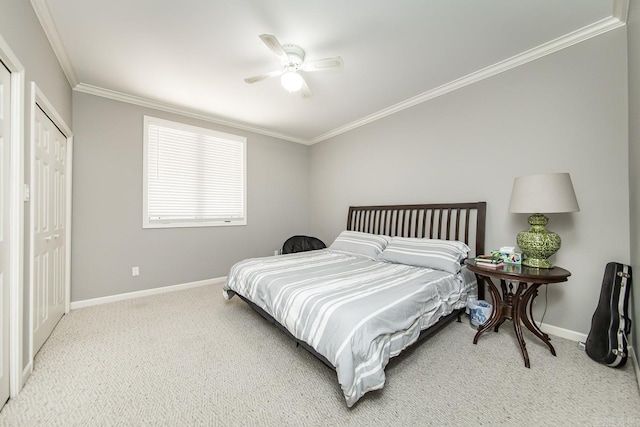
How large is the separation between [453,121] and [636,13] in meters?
1.42

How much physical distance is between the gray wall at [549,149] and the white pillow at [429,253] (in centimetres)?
45

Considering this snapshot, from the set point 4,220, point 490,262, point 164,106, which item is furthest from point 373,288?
point 164,106

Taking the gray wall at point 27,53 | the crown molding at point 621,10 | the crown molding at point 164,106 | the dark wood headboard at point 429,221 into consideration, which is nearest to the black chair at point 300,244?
the dark wood headboard at point 429,221

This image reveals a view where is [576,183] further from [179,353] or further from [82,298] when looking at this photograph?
[82,298]

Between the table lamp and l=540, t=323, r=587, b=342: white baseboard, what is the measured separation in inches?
27.0

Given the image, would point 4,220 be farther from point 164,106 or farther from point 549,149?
point 549,149

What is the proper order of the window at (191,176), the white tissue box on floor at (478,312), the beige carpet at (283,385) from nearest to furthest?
the beige carpet at (283,385), the white tissue box on floor at (478,312), the window at (191,176)

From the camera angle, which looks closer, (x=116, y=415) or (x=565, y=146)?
(x=116, y=415)

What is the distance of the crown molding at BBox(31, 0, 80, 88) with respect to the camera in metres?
1.81

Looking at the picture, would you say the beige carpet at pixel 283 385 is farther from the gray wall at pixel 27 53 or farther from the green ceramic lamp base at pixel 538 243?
the green ceramic lamp base at pixel 538 243

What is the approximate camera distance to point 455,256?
97.4 inches

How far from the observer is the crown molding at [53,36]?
1809 millimetres

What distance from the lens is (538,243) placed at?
2.03 meters

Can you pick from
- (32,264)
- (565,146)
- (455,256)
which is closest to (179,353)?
(32,264)
